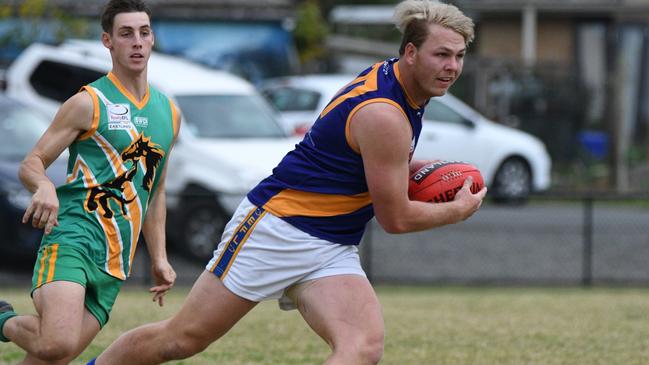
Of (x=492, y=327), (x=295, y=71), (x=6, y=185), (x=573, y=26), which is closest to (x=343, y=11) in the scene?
(x=573, y=26)

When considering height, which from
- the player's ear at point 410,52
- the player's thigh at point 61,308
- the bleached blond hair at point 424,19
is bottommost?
the player's thigh at point 61,308

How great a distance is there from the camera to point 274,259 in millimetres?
5469

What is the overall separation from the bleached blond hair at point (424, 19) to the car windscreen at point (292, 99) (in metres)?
13.4

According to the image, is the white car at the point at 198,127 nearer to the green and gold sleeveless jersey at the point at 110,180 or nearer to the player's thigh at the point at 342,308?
the green and gold sleeveless jersey at the point at 110,180

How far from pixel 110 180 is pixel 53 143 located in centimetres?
33

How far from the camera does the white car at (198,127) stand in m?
13.6

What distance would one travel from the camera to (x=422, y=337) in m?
8.62

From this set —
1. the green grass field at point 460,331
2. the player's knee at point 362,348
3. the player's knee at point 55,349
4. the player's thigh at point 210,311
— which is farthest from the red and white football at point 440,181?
the green grass field at point 460,331

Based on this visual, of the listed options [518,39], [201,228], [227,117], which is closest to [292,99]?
[227,117]

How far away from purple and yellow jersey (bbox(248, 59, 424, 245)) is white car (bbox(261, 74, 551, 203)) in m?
13.0

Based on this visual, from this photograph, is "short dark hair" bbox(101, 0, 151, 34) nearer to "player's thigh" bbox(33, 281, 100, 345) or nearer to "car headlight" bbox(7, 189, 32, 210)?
"player's thigh" bbox(33, 281, 100, 345)

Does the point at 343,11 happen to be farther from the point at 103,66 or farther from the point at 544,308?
the point at 544,308

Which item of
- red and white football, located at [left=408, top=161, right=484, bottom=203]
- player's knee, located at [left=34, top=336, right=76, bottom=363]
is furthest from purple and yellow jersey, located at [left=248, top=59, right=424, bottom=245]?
player's knee, located at [left=34, top=336, right=76, bottom=363]

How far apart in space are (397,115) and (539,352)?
126 inches
